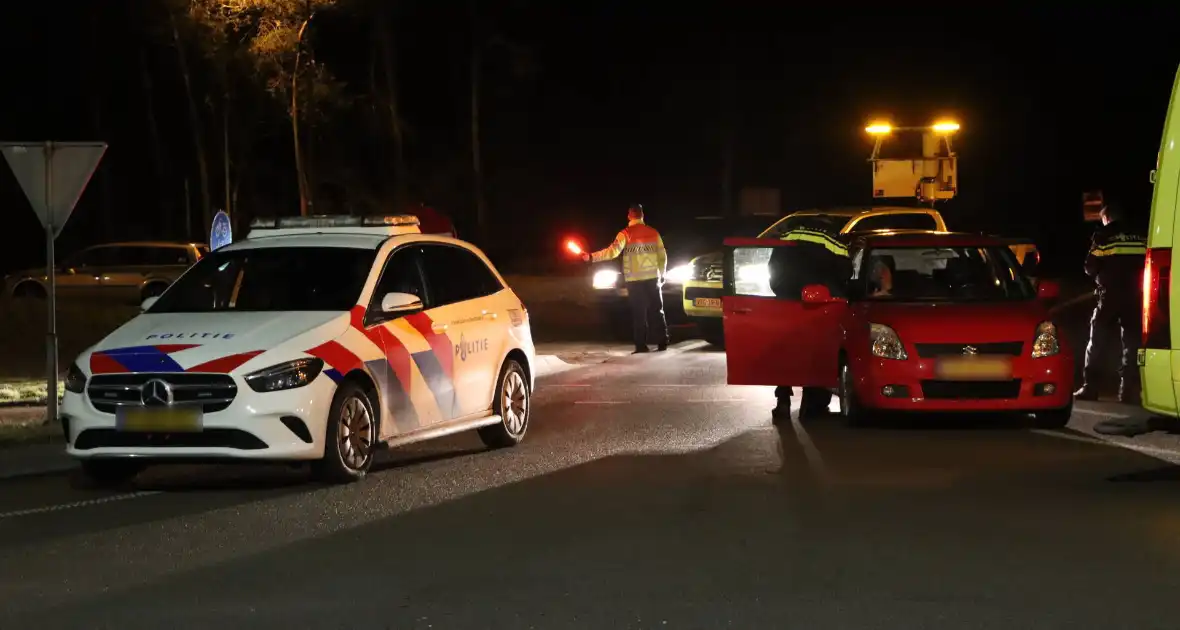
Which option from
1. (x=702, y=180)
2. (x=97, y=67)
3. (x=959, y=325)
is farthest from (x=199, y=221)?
(x=959, y=325)

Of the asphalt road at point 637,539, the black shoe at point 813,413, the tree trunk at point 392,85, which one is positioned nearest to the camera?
the asphalt road at point 637,539

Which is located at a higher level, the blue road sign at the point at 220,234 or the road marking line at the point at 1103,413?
the blue road sign at the point at 220,234

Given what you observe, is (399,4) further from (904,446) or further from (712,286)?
(904,446)

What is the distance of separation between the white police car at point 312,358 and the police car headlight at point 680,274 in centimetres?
998

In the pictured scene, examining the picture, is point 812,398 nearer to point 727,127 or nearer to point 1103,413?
point 1103,413

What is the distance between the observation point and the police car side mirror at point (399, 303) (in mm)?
11023

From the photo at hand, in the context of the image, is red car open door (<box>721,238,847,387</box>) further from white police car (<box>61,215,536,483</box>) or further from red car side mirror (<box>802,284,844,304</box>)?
white police car (<box>61,215,536,483</box>)

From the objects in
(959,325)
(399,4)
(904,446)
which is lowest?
(904,446)

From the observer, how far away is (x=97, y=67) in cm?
6266

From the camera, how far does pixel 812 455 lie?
38.8ft

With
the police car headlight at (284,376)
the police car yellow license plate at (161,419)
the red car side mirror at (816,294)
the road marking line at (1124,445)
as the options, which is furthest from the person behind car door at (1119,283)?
the police car yellow license plate at (161,419)

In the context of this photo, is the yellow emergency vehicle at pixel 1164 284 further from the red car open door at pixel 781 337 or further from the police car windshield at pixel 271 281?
the police car windshield at pixel 271 281

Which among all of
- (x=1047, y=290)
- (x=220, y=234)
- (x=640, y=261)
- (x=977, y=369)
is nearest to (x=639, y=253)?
(x=640, y=261)

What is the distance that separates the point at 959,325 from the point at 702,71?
45.6 meters
